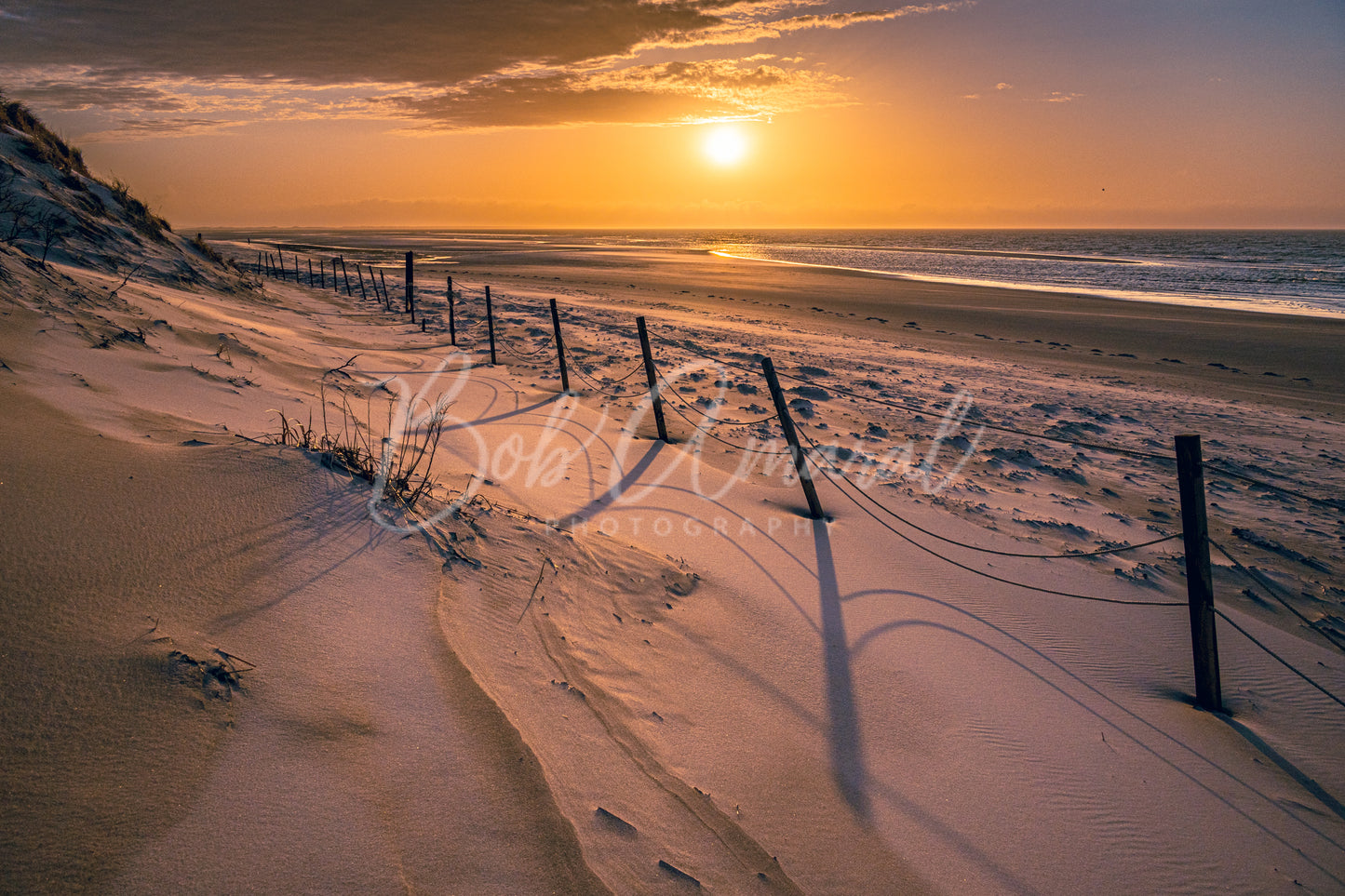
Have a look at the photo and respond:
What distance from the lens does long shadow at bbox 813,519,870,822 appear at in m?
2.84

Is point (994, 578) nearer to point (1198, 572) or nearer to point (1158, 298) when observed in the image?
point (1198, 572)

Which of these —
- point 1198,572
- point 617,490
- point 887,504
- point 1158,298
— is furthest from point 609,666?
point 1158,298

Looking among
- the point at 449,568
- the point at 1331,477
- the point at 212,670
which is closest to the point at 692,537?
the point at 449,568

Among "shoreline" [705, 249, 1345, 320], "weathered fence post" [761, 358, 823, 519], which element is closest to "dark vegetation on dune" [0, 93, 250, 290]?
"weathered fence post" [761, 358, 823, 519]

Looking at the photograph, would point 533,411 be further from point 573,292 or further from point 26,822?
point 573,292

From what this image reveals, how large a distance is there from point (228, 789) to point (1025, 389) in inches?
457

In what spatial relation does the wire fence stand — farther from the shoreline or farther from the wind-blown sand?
the shoreline

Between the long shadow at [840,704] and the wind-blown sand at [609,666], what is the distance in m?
0.02

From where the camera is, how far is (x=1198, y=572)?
3414mm

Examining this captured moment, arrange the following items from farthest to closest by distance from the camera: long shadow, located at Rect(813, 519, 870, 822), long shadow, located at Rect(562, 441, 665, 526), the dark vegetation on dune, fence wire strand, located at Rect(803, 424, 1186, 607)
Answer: the dark vegetation on dune
long shadow, located at Rect(562, 441, 665, 526)
fence wire strand, located at Rect(803, 424, 1186, 607)
long shadow, located at Rect(813, 519, 870, 822)

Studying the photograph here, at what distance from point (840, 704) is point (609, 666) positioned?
1288 mm

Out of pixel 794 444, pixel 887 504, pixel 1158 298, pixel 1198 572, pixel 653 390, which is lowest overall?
pixel 887 504

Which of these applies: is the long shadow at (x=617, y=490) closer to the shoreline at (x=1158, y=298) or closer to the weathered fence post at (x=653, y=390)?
the weathered fence post at (x=653, y=390)

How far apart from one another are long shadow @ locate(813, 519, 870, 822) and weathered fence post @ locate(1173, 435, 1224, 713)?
191 cm
